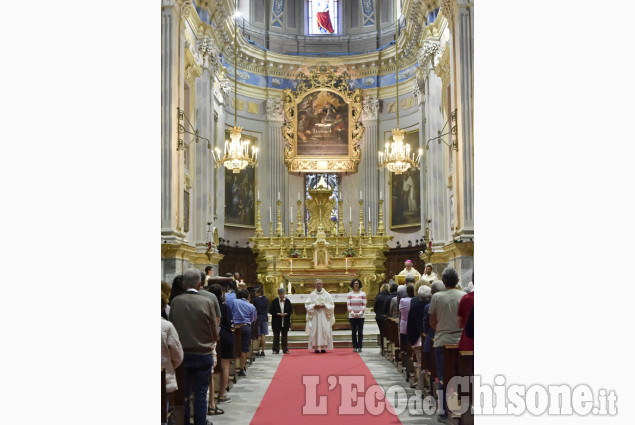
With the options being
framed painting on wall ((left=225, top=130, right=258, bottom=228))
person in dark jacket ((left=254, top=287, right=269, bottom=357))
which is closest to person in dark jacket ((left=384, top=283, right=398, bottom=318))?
person in dark jacket ((left=254, top=287, right=269, bottom=357))

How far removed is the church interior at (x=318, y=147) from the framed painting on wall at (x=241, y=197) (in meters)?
0.06

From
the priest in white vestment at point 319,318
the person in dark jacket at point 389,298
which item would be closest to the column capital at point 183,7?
the priest in white vestment at point 319,318

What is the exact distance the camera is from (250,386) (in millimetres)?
10445

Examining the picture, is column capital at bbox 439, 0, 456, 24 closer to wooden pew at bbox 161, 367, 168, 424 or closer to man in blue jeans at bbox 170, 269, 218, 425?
man in blue jeans at bbox 170, 269, 218, 425

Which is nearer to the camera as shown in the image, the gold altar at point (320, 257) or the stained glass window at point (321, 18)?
the gold altar at point (320, 257)

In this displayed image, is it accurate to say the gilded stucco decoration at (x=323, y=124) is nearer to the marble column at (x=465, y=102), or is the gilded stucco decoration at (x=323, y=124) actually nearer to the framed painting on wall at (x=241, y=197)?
the framed painting on wall at (x=241, y=197)

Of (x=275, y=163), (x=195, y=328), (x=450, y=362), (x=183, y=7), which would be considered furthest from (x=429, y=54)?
(x=195, y=328)

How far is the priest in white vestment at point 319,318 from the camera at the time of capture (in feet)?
47.6

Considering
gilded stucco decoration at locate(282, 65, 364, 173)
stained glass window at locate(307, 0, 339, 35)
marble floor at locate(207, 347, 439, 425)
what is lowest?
marble floor at locate(207, 347, 439, 425)

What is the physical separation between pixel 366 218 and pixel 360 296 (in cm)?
1145

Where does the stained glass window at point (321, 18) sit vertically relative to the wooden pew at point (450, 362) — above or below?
above

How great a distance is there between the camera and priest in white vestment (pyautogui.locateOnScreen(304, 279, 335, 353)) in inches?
571

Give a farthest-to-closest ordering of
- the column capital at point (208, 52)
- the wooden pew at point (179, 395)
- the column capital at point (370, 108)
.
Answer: the column capital at point (370, 108)
the column capital at point (208, 52)
the wooden pew at point (179, 395)

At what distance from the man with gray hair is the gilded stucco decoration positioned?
1839 cm
